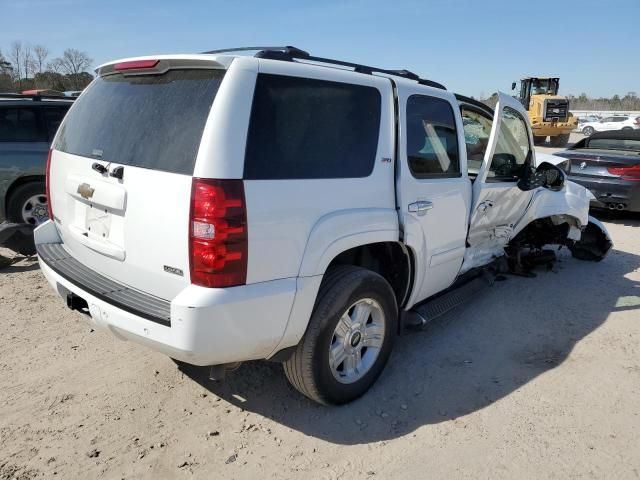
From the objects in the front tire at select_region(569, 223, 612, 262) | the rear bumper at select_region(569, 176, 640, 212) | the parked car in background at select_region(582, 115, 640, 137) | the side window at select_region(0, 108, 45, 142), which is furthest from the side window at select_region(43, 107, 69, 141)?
the parked car in background at select_region(582, 115, 640, 137)

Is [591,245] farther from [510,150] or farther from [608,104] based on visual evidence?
[608,104]

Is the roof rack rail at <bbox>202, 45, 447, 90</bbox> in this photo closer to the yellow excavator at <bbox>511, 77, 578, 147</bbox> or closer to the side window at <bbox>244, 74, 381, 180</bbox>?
the side window at <bbox>244, 74, 381, 180</bbox>

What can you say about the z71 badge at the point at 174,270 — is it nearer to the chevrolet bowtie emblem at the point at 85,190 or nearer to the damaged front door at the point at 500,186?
the chevrolet bowtie emblem at the point at 85,190

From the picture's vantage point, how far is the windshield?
2559cm

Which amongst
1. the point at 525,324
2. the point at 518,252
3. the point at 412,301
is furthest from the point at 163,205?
the point at 518,252

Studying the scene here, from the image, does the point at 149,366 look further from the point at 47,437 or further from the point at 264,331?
the point at 264,331

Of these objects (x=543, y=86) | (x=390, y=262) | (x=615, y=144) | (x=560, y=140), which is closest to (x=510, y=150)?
(x=390, y=262)

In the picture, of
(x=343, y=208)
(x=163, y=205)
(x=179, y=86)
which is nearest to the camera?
(x=163, y=205)

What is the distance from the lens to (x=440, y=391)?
3320 millimetres

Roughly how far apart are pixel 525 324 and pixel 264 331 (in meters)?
2.93

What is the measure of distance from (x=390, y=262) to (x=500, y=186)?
1.51 metres

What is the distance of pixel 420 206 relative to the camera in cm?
332

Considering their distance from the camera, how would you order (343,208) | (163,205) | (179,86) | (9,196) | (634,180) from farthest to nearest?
(634,180)
(9,196)
(343,208)
(179,86)
(163,205)

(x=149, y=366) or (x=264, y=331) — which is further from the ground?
(x=264, y=331)
